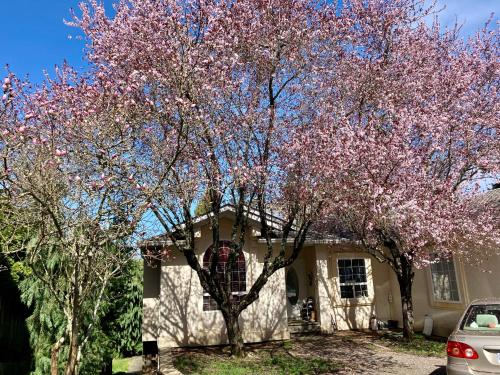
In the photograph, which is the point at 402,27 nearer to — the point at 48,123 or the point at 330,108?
the point at 330,108

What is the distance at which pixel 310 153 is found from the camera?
10781mm

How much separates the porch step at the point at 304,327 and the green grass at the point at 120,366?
27.5 ft

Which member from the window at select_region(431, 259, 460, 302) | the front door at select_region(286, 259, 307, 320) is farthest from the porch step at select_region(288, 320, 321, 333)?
the window at select_region(431, 259, 460, 302)

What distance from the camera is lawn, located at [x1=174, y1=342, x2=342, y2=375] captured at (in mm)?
9750

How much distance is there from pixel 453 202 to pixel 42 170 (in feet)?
33.6

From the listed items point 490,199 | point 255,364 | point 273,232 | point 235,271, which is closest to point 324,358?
point 255,364

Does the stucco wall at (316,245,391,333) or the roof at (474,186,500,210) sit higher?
the roof at (474,186,500,210)

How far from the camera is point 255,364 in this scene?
34.4 feet

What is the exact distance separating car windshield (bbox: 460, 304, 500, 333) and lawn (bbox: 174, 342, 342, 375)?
394 cm

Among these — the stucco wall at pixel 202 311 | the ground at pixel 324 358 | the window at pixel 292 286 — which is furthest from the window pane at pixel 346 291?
the stucco wall at pixel 202 311

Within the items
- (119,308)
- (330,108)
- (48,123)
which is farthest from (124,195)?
(119,308)

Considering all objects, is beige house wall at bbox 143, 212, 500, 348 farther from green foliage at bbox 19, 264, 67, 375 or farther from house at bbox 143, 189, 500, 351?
green foliage at bbox 19, 264, 67, 375

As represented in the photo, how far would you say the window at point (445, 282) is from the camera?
13.8m

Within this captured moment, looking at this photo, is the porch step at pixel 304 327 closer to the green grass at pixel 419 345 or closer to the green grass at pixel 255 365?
the green grass at pixel 419 345
